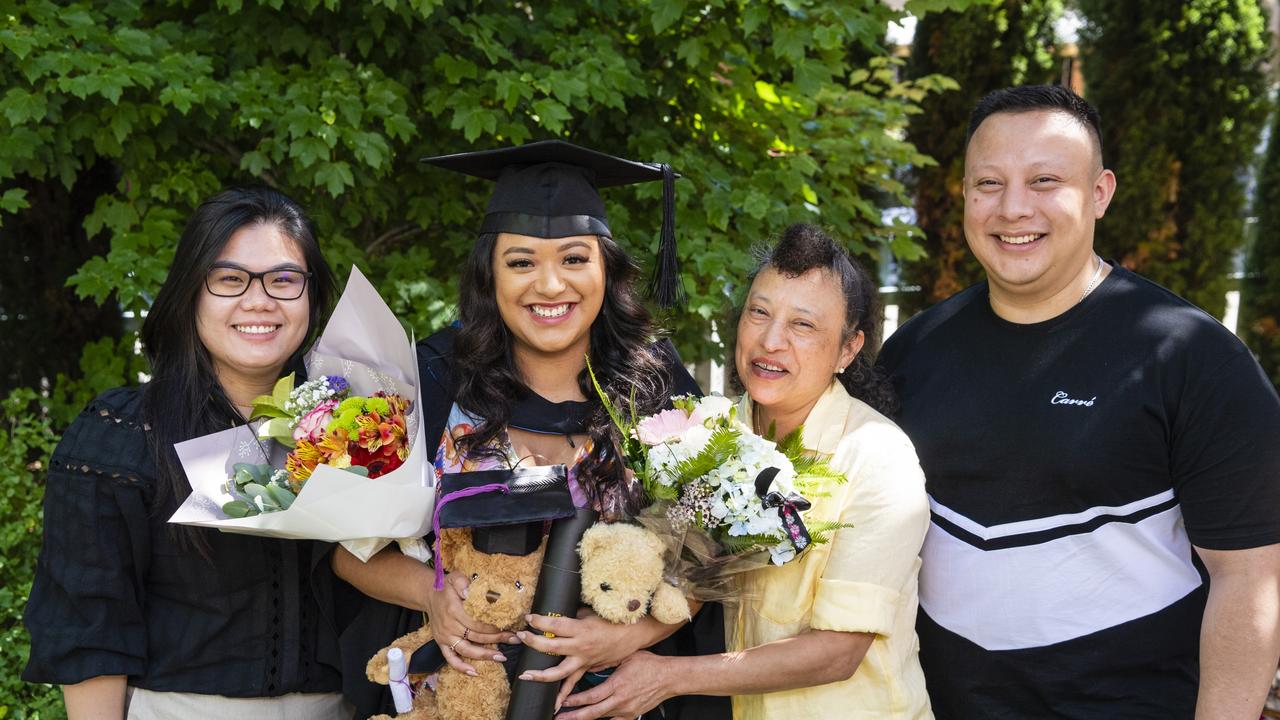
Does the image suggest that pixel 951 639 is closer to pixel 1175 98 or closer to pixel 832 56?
pixel 832 56

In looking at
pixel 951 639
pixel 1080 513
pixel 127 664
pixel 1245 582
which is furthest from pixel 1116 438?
pixel 127 664

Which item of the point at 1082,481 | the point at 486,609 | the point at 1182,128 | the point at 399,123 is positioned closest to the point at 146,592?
the point at 486,609

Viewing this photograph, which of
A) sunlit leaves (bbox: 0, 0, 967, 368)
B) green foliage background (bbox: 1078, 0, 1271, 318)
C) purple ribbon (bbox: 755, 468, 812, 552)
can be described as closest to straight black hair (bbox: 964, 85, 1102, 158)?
purple ribbon (bbox: 755, 468, 812, 552)

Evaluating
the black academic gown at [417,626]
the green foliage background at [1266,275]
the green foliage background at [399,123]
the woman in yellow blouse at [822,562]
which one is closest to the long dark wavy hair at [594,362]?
the black academic gown at [417,626]

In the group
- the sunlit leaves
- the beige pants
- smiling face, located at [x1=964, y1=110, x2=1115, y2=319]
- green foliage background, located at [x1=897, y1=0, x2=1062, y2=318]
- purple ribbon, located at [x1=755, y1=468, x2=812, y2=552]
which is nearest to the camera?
purple ribbon, located at [x1=755, y1=468, x2=812, y2=552]

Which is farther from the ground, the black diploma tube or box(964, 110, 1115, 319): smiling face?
box(964, 110, 1115, 319): smiling face

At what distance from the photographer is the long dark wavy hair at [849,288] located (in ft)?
7.86

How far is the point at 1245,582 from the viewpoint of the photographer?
221 centimetres

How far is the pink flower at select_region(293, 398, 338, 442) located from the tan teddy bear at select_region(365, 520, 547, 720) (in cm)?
36

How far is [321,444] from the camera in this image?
2164mm

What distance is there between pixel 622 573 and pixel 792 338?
72 centimetres

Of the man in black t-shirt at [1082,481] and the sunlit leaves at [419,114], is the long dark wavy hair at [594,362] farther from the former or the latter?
the sunlit leaves at [419,114]

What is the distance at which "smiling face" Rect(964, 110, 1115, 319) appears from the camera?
2389 millimetres

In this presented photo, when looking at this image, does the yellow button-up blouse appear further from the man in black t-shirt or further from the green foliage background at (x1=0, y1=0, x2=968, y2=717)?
the green foliage background at (x1=0, y1=0, x2=968, y2=717)
